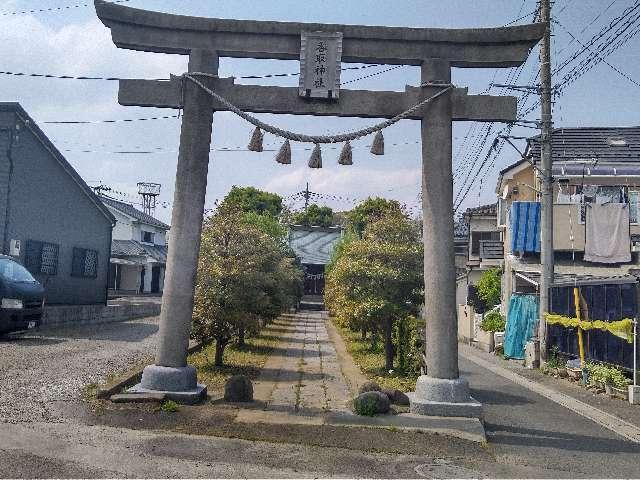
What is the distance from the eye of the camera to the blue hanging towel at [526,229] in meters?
24.6

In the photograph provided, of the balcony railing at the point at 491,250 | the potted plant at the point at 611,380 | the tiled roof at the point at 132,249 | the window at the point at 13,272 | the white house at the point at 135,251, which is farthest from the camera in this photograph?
the white house at the point at 135,251

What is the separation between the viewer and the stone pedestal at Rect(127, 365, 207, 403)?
31.4 feet

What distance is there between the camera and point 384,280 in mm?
14156

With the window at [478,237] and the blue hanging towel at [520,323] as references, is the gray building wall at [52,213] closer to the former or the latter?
the blue hanging towel at [520,323]

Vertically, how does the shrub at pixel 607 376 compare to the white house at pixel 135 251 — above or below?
below

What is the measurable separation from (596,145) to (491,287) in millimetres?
10190

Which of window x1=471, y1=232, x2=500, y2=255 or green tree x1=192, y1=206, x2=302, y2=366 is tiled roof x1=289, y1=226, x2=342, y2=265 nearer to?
window x1=471, y1=232, x2=500, y2=255

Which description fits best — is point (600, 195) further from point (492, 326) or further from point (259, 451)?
point (259, 451)

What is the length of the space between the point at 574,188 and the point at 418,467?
23.8 m

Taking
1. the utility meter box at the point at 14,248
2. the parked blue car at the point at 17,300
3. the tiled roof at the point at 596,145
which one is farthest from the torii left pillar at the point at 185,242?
the tiled roof at the point at 596,145

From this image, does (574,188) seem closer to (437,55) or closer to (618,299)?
(618,299)

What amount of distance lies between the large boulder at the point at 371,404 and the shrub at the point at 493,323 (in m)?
17.2

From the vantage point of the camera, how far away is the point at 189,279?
33.0 ft

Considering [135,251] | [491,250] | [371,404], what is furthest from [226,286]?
[135,251]
